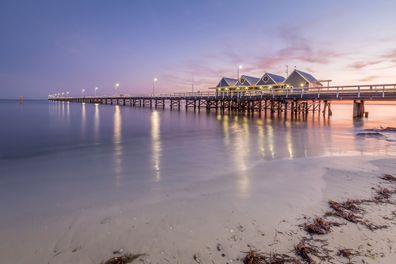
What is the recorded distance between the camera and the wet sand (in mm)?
3109

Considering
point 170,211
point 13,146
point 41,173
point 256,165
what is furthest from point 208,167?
point 13,146

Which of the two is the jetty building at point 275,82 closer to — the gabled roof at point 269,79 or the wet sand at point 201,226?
the gabled roof at point 269,79

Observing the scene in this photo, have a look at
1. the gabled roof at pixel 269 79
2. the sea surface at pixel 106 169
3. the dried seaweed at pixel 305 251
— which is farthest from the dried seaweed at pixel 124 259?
the gabled roof at pixel 269 79

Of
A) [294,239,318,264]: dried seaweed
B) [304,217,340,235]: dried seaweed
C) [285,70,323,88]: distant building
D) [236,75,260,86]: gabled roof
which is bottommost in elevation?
[294,239,318,264]: dried seaweed

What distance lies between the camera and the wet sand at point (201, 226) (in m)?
3.11

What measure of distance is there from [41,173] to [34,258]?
171 inches

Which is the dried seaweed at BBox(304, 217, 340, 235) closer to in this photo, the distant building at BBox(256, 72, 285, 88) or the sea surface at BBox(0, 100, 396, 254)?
the sea surface at BBox(0, 100, 396, 254)

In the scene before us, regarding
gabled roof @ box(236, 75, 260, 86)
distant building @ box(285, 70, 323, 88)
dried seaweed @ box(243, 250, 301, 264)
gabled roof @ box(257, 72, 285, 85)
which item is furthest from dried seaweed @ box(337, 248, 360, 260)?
gabled roof @ box(236, 75, 260, 86)

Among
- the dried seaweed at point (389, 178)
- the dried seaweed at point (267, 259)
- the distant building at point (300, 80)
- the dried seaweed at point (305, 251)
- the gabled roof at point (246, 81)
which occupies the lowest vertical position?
the dried seaweed at point (267, 259)

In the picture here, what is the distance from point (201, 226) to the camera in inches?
147

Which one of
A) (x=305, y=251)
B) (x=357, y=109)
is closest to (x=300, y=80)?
(x=357, y=109)

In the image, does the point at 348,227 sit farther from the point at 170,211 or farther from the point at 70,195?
the point at 70,195

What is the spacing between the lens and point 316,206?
4.37 m

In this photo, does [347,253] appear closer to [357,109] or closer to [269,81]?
[357,109]
